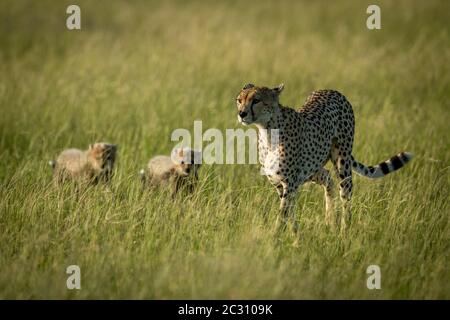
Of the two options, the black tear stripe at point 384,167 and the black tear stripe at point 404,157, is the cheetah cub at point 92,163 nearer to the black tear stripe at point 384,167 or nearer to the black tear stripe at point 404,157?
the black tear stripe at point 384,167

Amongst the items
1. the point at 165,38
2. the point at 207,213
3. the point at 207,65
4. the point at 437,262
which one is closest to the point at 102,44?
the point at 165,38

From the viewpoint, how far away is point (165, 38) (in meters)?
13.3

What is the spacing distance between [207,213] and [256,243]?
617 millimetres

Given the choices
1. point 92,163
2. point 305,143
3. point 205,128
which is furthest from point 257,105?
point 205,128

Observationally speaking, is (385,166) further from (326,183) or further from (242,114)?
(242,114)

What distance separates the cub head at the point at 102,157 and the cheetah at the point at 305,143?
1.98 metres

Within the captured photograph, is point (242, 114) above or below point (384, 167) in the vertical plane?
above

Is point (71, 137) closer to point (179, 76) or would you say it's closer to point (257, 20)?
point (179, 76)

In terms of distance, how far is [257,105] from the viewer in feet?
19.1

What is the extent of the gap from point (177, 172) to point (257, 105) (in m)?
1.75

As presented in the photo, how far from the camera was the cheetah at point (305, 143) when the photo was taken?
19.4 ft

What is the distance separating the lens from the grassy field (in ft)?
17.5

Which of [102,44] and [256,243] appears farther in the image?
[102,44]

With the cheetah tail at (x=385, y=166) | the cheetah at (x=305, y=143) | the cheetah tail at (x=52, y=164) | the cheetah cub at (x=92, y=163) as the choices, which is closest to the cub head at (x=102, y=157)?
the cheetah cub at (x=92, y=163)
